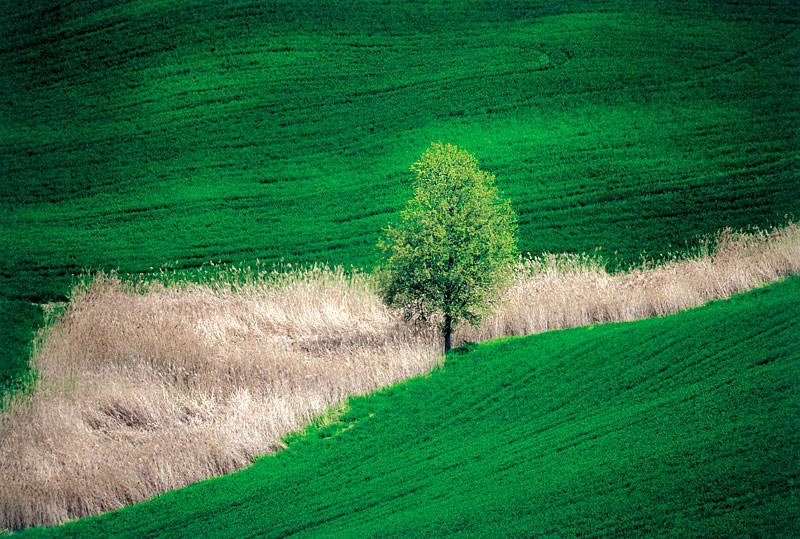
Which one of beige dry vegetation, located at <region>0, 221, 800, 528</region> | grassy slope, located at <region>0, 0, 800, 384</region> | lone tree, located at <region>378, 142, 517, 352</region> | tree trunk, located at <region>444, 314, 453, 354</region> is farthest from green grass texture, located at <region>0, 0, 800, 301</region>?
tree trunk, located at <region>444, 314, 453, 354</region>

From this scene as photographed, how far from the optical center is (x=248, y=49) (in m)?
33.2

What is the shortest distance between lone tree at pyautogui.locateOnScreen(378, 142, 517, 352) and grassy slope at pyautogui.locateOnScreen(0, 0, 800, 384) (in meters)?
5.77

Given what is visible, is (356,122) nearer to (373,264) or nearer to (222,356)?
(373,264)

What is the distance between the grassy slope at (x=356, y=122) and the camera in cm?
2345

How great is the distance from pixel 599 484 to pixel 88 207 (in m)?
21.3

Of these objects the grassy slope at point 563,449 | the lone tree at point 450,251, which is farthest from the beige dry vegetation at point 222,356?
the lone tree at point 450,251

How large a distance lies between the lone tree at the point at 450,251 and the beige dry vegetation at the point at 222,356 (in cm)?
98

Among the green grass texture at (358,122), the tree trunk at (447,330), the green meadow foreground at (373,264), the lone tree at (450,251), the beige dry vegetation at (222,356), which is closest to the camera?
the green meadow foreground at (373,264)

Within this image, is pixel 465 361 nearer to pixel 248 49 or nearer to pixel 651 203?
pixel 651 203

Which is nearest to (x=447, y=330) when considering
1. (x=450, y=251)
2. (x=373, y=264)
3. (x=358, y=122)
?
(x=450, y=251)

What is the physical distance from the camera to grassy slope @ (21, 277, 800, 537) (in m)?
9.81

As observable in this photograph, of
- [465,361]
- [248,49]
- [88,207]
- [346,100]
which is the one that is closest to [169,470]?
[465,361]

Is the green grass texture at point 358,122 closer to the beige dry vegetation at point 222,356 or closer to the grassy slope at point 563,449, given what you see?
the beige dry vegetation at point 222,356

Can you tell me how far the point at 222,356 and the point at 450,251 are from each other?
5340 millimetres
